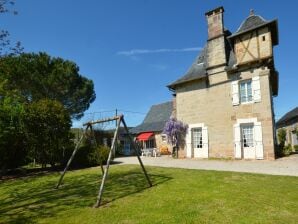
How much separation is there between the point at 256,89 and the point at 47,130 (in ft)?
41.5

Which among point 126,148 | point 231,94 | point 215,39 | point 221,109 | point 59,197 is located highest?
point 215,39

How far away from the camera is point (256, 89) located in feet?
49.9

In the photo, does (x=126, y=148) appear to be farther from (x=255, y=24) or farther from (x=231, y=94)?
(x=255, y=24)

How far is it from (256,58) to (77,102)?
68.5 ft

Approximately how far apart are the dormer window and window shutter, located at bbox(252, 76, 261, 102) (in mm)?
360

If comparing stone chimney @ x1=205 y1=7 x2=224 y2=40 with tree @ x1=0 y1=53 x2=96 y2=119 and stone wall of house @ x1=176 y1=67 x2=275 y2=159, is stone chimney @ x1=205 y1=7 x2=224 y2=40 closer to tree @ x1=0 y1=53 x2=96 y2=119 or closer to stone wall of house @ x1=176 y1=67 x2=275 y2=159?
stone wall of house @ x1=176 y1=67 x2=275 y2=159

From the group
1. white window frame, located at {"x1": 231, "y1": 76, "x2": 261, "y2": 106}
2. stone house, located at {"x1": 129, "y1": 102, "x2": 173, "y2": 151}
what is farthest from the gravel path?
stone house, located at {"x1": 129, "y1": 102, "x2": 173, "y2": 151}

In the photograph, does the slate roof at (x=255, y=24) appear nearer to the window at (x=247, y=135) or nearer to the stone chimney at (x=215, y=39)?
the stone chimney at (x=215, y=39)

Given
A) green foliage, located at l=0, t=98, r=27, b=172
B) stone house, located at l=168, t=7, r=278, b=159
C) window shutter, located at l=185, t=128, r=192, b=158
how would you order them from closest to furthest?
green foliage, located at l=0, t=98, r=27, b=172
stone house, located at l=168, t=7, r=278, b=159
window shutter, located at l=185, t=128, r=192, b=158

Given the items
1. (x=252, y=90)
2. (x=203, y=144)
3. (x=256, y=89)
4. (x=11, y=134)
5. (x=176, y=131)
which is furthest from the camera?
(x=176, y=131)

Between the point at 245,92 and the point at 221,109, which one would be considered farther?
the point at 221,109

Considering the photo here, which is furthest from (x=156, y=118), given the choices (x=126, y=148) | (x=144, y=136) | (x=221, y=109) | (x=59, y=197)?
(x=59, y=197)

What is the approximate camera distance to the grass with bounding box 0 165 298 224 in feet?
17.1

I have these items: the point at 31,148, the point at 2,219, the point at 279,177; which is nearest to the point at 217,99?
the point at 279,177
